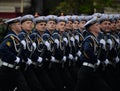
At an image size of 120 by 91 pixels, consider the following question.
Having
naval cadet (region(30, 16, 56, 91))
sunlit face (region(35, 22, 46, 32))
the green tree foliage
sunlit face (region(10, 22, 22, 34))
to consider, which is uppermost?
sunlit face (region(10, 22, 22, 34))

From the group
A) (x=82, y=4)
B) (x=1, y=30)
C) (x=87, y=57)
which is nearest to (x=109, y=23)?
(x=87, y=57)

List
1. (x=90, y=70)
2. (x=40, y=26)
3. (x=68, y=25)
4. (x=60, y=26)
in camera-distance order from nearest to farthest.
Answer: (x=90, y=70)
(x=40, y=26)
(x=60, y=26)
(x=68, y=25)

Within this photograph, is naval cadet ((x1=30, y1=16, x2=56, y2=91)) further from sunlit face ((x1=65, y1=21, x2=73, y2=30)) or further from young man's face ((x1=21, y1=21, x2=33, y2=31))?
sunlit face ((x1=65, y1=21, x2=73, y2=30))

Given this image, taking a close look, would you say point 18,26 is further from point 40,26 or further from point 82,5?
point 82,5

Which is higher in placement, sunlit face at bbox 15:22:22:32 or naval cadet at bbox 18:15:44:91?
sunlit face at bbox 15:22:22:32

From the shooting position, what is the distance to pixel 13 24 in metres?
13.0

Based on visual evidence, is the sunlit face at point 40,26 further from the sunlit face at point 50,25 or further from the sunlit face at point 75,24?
the sunlit face at point 75,24

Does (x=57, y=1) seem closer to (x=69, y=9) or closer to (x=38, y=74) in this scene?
(x=69, y=9)

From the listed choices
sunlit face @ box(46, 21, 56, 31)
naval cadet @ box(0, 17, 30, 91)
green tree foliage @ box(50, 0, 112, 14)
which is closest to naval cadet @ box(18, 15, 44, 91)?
naval cadet @ box(0, 17, 30, 91)

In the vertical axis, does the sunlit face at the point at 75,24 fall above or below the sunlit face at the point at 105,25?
below

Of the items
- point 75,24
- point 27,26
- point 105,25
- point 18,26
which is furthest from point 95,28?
point 75,24

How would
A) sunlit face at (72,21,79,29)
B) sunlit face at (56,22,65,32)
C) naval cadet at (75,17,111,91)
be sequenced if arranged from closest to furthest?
naval cadet at (75,17,111,91) → sunlit face at (56,22,65,32) → sunlit face at (72,21,79,29)

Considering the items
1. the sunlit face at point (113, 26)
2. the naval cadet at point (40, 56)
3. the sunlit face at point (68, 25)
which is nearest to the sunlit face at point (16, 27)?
the naval cadet at point (40, 56)

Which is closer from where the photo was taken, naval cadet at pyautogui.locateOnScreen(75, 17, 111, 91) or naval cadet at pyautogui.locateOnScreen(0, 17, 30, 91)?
naval cadet at pyautogui.locateOnScreen(75, 17, 111, 91)
